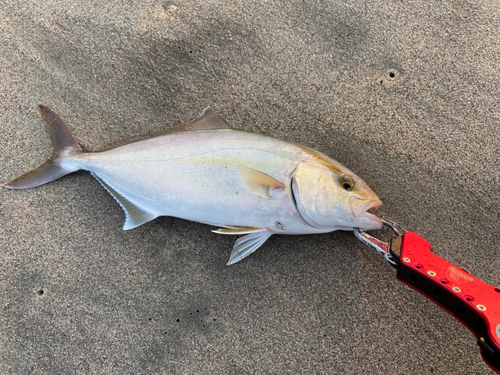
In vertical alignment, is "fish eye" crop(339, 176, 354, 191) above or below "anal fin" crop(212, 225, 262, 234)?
above

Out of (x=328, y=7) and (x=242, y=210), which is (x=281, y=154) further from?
(x=328, y=7)

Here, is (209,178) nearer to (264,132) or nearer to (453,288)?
(264,132)

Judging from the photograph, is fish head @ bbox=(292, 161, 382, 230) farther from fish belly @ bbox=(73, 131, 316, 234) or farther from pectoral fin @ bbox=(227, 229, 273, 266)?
pectoral fin @ bbox=(227, 229, 273, 266)

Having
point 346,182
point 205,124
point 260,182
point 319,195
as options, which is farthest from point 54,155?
point 346,182

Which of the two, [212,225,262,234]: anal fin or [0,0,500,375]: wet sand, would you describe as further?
[0,0,500,375]: wet sand

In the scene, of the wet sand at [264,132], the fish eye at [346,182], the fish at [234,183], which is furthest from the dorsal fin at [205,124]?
the fish eye at [346,182]

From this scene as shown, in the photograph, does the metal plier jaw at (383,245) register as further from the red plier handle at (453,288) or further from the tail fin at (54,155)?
the tail fin at (54,155)

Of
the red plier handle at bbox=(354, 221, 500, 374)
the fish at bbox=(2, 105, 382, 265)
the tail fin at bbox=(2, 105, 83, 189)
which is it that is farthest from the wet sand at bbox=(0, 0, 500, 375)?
the red plier handle at bbox=(354, 221, 500, 374)
